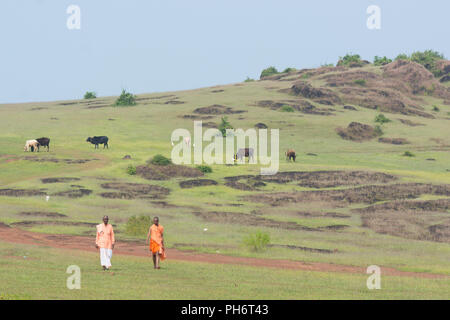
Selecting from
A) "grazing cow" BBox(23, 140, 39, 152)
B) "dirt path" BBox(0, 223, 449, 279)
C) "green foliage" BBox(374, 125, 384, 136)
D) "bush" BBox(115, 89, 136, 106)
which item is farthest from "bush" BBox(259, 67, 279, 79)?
"dirt path" BBox(0, 223, 449, 279)

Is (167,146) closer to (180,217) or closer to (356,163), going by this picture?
(356,163)

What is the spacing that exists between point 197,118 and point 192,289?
7669 centimetres

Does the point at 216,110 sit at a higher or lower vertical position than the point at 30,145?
higher

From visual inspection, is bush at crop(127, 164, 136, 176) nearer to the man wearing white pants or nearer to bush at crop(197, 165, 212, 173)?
bush at crop(197, 165, 212, 173)

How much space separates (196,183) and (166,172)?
4886 mm

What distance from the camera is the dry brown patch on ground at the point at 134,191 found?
45.7 metres

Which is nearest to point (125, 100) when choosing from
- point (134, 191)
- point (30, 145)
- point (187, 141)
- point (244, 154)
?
point (187, 141)

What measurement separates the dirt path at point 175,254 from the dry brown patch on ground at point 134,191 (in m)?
12.3

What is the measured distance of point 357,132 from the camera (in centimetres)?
8850

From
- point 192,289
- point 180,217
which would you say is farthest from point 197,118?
point 192,289

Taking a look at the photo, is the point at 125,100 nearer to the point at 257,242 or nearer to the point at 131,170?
→ the point at 131,170

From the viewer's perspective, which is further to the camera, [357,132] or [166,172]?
[357,132]

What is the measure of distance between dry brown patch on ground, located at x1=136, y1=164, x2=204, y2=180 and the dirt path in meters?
21.1

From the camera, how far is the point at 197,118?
94812 mm
